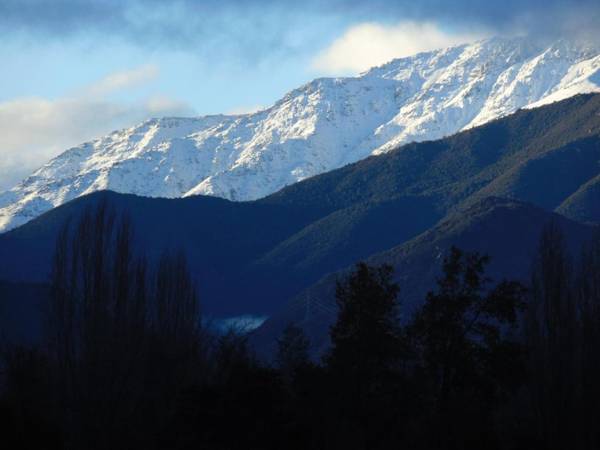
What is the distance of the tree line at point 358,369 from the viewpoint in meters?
49.4

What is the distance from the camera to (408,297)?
15600 cm

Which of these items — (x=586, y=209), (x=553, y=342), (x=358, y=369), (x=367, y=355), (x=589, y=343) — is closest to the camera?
(x=358, y=369)

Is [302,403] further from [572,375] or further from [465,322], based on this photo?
[572,375]

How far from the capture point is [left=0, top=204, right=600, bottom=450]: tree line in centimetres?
4941

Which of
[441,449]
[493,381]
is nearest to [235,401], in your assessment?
[441,449]

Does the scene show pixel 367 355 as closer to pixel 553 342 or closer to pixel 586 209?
pixel 553 342

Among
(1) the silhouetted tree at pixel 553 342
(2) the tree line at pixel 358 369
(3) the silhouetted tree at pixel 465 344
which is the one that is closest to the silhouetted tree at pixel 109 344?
(2) the tree line at pixel 358 369

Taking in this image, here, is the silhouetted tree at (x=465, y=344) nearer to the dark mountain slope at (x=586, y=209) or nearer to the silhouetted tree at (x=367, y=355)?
the silhouetted tree at (x=367, y=355)

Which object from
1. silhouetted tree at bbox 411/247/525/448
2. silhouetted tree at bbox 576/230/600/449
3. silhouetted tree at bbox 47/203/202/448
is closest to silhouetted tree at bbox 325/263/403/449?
silhouetted tree at bbox 411/247/525/448

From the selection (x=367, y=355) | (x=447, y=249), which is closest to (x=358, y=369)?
(x=367, y=355)

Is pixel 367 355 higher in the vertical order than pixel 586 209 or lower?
lower

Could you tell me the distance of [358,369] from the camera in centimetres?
5384

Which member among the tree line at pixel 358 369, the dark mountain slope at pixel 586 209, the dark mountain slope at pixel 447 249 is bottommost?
the tree line at pixel 358 369

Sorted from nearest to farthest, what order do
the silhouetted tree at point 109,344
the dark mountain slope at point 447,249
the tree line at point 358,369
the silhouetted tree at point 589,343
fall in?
the tree line at point 358,369
the silhouetted tree at point 109,344
the silhouetted tree at point 589,343
the dark mountain slope at point 447,249
